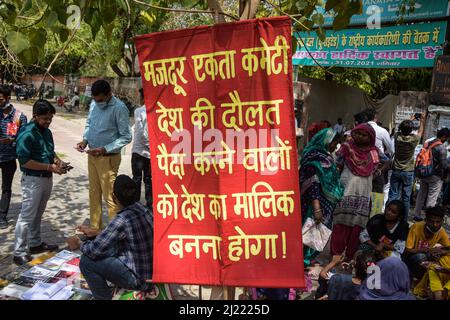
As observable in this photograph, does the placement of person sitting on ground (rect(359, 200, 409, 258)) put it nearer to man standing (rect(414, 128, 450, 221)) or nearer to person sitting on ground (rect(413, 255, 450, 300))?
person sitting on ground (rect(413, 255, 450, 300))

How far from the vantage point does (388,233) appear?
3971mm

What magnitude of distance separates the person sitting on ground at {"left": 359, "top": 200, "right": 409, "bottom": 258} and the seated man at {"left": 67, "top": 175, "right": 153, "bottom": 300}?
2198mm

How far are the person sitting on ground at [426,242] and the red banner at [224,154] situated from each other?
7.80 ft

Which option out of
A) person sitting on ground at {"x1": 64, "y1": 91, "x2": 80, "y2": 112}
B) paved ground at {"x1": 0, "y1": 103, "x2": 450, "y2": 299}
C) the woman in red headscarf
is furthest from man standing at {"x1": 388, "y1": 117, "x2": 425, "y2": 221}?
person sitting on ground at {"x1": 64, "y1": 91, "x2": 80, "y2": 112}

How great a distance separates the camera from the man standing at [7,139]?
480 centimetres

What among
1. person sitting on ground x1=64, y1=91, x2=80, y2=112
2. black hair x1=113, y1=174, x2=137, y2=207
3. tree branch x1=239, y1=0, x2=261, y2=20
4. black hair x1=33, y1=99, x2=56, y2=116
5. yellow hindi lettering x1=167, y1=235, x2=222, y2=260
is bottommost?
person sitting on ground x1=64, y1=91, x2=80, y2=112

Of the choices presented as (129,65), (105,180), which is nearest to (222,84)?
(105,180)

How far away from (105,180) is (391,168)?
13.3ft

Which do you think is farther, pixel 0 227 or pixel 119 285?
pixel 0 227

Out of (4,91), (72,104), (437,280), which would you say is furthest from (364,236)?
(72,104)

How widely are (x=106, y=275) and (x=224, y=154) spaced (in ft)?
4.53

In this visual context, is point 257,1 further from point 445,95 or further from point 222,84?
point 445,95

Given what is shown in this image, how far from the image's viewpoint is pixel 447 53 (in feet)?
26.9

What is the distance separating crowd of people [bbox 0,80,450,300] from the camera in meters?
2.93
